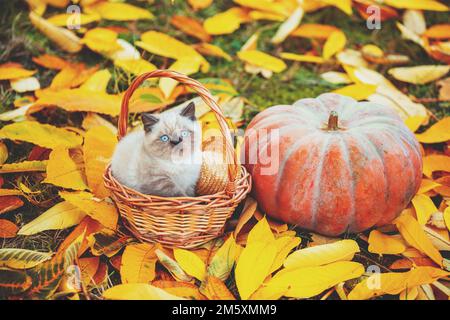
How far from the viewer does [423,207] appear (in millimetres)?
1993

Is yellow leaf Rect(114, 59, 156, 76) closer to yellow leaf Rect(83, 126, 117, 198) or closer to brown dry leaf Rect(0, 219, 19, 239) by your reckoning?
yellow leaf Rect(83, 126, 117, 198)

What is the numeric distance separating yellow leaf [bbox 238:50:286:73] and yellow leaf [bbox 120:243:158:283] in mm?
1413

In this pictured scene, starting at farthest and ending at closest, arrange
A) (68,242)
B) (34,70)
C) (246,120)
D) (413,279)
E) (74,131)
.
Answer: (34,70)
(246,120)
(74,131)
(68,242)
(413,279)

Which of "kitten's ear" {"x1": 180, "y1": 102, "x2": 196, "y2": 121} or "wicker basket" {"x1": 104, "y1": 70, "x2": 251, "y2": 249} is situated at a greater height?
"kitten's ear" {"x1": 180, "y1": 102, "x2": 196, "y2": 121}

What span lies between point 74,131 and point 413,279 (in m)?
1.59

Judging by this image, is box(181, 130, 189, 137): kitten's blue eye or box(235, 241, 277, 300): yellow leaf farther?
box(181, 130, 189, 137): kitten's blue eye

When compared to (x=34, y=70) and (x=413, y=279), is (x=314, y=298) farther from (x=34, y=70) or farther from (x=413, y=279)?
(x=34, y=70)

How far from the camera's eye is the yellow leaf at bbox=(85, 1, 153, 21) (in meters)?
2.98

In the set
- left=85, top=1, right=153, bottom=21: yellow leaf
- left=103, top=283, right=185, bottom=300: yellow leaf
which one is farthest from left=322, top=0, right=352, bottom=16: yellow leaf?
left=103, top=283, right=185, bottom=300: yellow leaf

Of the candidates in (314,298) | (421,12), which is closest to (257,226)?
(314,298)

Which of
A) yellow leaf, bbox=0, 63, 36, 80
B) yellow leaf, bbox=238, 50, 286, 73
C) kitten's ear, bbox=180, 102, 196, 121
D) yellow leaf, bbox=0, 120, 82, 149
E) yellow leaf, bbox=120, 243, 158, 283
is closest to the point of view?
yellow leaf, bbox=120, 243, 158, 283

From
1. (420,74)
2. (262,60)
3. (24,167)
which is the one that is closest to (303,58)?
(262,60)

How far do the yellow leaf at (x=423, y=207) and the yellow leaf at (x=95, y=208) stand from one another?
116 cm
